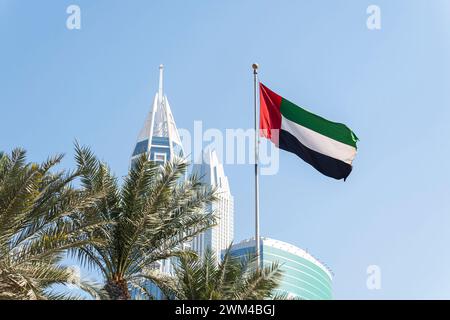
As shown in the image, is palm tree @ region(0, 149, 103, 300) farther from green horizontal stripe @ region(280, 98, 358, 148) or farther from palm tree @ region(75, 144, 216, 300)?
green horizontal stripe @ region(280, 98, 358, 148)

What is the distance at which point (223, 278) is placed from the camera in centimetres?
1934

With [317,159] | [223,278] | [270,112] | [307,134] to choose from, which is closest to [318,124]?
[307,134]

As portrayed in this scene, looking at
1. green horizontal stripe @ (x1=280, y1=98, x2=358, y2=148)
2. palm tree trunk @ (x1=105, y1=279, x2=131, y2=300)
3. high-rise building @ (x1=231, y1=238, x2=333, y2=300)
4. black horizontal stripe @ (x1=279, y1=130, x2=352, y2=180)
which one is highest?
high-rise building @ (x1=231, y1=238, x2=333, y2=300)

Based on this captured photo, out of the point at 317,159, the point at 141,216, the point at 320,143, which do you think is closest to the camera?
the point at 141,216

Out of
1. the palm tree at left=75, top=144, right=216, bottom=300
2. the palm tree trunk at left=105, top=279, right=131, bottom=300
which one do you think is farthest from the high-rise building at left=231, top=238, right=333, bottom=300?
the palm tree trunk at left=105, top=279, right=131, bottom=300

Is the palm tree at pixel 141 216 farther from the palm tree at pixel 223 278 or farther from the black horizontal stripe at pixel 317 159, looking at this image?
the black horizontal stripe at pixel 317 159

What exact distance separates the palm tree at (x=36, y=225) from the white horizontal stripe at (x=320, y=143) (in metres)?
7.18

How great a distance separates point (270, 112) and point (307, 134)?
1.37 meters

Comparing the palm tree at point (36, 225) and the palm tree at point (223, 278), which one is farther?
the palm tree at point (223, 278)

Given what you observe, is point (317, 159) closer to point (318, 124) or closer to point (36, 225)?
point (318, 124)

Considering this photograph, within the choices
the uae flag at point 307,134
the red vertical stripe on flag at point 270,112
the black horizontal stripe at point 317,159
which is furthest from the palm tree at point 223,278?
the red vertical stripe on flag at point 270,112

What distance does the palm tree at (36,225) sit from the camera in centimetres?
1692

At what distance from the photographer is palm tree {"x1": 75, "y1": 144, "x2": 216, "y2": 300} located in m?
20.3
